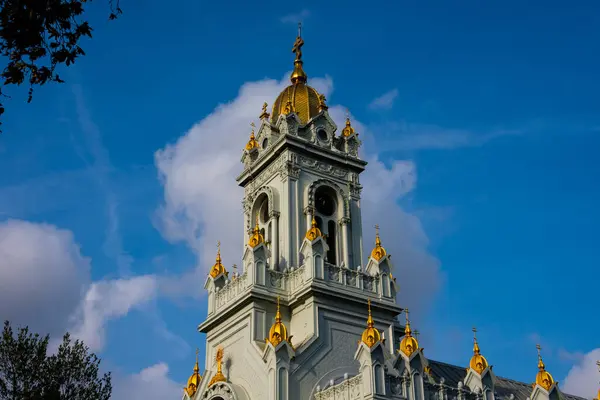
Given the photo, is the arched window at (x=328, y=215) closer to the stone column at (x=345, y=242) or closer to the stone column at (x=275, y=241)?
Answer: the stone column at (x=345, y=242)

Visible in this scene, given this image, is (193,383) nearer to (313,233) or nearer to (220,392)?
(220,392)

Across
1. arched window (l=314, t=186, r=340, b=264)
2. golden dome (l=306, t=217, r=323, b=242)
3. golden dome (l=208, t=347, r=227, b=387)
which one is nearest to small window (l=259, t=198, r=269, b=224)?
arched window (l=314, t=186, r=340, b=264)

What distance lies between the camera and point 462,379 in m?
45.2

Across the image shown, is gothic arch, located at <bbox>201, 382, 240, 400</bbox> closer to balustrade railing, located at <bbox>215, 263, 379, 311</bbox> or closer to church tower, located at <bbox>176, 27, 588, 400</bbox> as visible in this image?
church tower, located at <bbox>176, 27, 588, 400</bbox>

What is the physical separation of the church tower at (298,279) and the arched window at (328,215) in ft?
0.21

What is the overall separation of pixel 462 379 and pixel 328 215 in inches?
484

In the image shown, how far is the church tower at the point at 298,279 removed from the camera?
119 feet

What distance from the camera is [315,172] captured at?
44.6 metres

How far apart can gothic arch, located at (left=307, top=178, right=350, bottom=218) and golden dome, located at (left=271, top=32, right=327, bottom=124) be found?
4.34 meters

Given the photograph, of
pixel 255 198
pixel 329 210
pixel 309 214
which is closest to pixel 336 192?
pixel 329 210

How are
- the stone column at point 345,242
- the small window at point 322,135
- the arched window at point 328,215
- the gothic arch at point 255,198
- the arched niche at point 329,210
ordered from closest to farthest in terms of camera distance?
the stone column at point 345,242, the arched niche at point 329,210, the arched window at point 328,215, the gothic arch at point 255,198, the small window at point 322,135

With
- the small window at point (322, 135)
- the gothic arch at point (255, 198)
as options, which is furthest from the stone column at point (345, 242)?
the small window at point (322, 135)

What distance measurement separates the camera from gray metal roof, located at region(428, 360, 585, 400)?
146 ft

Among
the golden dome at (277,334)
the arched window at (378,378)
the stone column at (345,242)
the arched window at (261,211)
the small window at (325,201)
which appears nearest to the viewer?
the arched window at (378,378)
